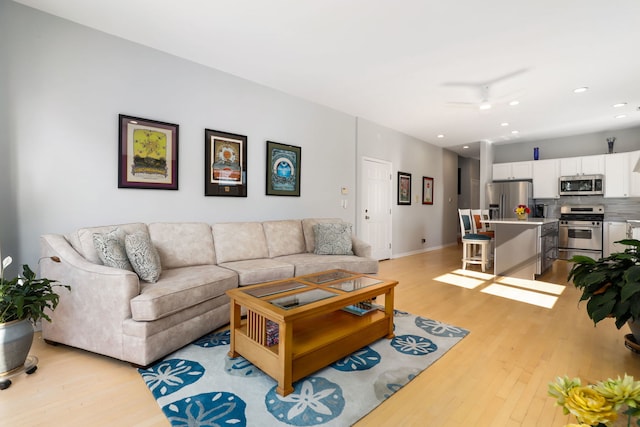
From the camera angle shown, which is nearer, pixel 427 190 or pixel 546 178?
pixel 546 178

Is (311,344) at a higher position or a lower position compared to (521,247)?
lower

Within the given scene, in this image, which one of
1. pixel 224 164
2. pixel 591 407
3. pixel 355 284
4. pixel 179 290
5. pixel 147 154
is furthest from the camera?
pixel 224 164

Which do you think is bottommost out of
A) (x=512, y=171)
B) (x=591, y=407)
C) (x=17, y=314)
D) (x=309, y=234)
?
(x=17, y=314)

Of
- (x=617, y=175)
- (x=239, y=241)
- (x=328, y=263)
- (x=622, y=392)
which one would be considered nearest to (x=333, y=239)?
(x=328, y=263)

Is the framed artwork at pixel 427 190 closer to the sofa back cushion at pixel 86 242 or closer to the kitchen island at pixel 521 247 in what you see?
the kitchen island at pixel 521 247

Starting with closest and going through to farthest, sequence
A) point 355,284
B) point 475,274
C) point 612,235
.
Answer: point 355,284 < point 475,274 < point 612,235

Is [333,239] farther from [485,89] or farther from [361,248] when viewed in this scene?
[485,89]

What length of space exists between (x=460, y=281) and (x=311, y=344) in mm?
3172

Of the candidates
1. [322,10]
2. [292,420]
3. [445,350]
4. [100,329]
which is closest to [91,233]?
[100,329]

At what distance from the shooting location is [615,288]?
6.65 feet

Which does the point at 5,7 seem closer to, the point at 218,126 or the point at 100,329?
the point at 218,126

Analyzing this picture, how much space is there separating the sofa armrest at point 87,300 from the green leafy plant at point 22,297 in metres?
0.17

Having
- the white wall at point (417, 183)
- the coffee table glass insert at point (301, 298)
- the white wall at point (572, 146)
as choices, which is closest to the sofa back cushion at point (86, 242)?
the coffee table glass insert at point (301, 298)

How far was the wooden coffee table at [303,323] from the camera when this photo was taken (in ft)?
5.67
